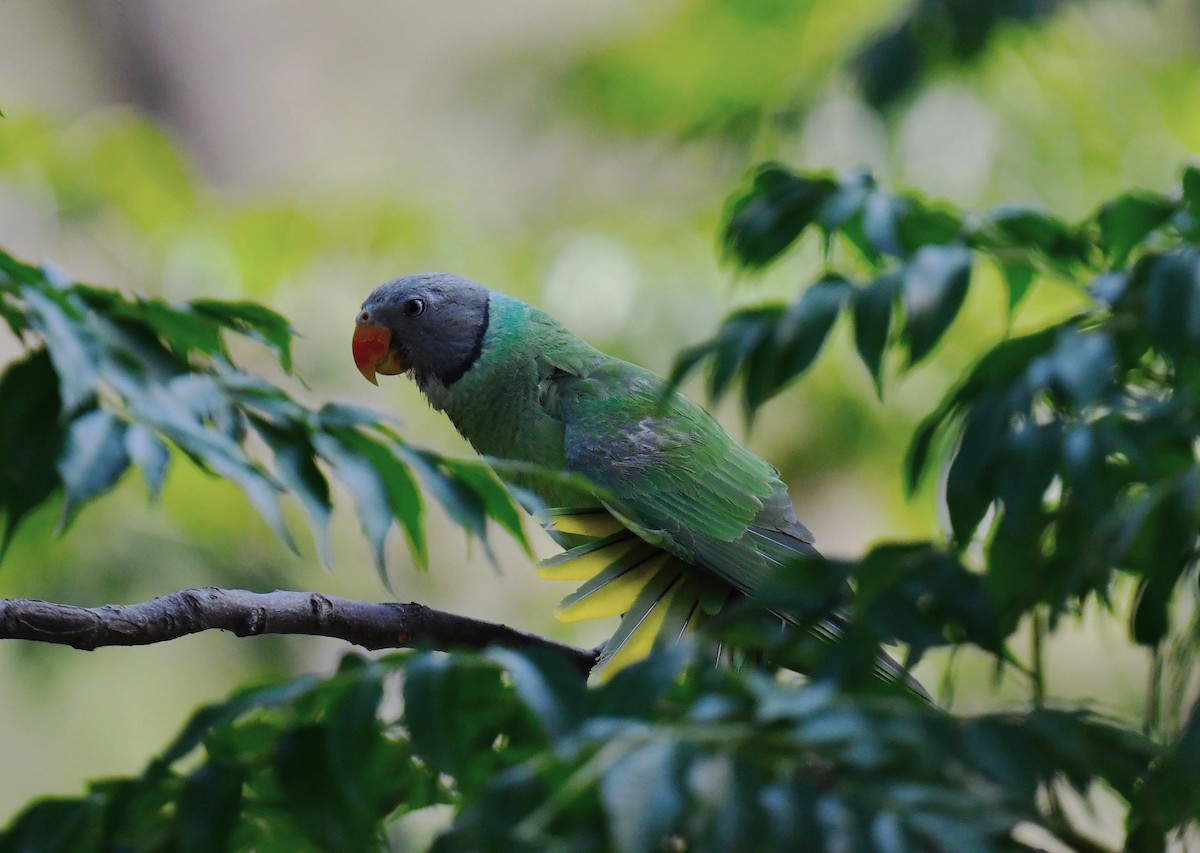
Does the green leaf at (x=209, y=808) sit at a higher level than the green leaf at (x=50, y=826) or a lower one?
higher

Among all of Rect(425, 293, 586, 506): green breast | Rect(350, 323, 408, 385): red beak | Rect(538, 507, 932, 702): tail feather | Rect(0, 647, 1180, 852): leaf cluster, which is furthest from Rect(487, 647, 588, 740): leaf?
Rect(350, 323, 408, 385): red beak

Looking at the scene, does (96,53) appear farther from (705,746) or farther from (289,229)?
(705,746)

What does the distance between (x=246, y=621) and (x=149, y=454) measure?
1.90ft

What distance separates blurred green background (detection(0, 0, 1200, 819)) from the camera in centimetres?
370

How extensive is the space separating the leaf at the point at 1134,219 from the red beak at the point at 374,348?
156 cm

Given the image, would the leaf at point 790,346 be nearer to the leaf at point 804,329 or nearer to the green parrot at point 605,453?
the leaf at point 804,329

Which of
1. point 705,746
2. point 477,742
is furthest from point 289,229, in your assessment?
point 705,746

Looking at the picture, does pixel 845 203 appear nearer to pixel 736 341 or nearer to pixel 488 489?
pixel 736 341

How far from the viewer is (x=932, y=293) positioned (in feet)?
3.59

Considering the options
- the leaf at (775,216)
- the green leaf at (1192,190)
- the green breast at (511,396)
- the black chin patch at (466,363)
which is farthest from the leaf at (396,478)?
the black chin patch at (466,363)

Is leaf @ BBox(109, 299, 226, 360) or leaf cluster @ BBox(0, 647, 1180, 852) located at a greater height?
leaf @ BBox(109, 299, 226, 360)

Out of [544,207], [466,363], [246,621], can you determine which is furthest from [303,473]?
[544,207]

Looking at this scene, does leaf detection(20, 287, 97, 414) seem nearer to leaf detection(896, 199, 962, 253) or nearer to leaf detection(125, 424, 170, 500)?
leaf detection(125, 424, 170, 500)

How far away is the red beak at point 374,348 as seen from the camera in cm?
251
